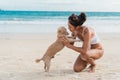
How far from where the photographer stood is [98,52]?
630 cm

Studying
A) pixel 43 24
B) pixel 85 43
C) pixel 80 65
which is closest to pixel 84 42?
pixel 85 43

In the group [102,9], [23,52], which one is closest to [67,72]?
[23,52]

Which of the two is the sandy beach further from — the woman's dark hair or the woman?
the woman's dark hair

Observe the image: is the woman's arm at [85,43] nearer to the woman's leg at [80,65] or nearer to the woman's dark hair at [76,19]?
the woman's dark hair at [76,19]

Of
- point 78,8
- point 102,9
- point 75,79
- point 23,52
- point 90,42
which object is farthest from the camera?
point 102,9

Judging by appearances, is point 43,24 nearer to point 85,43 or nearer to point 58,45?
point 58,45

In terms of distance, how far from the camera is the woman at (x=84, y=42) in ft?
19.1

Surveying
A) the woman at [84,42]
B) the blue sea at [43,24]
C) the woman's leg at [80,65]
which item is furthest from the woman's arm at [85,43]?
the blue sea at [43,24]

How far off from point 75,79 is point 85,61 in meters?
0.66

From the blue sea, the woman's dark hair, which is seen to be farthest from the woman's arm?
the blue sea

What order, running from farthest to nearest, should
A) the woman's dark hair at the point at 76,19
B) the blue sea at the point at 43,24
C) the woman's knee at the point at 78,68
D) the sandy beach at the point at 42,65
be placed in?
1. the blue sea at the point at 43,24
2. the woman's knee at the point at 78,68
3. the sandy beach at the point at 42,65
4. the woman's dark hair at the point at 76,19

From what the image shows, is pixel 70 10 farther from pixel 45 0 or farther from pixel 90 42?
pixel 90 42

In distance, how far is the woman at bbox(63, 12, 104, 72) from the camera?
5.82 m

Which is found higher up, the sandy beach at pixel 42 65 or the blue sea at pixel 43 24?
the sandy beach at pixel 42 65
